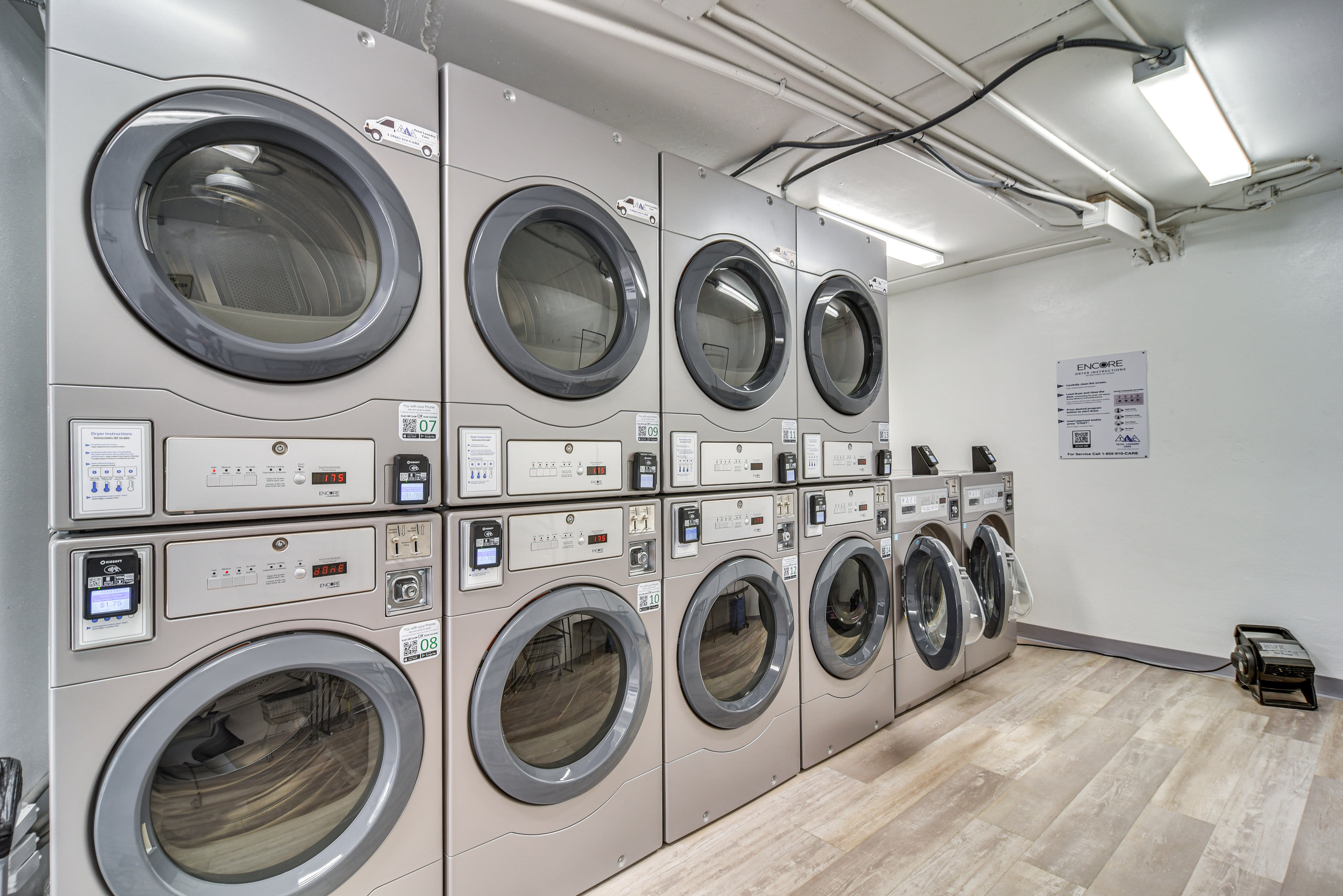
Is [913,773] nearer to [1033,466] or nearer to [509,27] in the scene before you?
[1033,466]

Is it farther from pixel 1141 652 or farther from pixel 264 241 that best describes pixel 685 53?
pixel 1141 652

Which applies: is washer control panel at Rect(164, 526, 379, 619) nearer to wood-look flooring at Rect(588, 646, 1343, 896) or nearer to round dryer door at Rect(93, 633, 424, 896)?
round dryer door at Rect(93, 633, 424, 896)

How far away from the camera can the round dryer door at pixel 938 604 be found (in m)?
2.40

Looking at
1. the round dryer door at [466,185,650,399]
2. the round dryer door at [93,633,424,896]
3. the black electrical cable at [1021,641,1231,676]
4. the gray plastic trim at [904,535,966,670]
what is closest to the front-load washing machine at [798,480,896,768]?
the gray plastic trim at [904,535,966,670]

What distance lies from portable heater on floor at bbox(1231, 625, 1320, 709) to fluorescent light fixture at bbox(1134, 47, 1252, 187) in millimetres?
2301

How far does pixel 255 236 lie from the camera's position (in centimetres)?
114

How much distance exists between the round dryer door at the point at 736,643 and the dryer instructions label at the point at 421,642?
766 mm

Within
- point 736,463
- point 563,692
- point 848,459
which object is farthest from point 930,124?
point 563,692

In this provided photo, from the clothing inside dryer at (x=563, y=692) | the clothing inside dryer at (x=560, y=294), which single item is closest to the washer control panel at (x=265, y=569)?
the clothing inside dryer at (x=563, y=692)

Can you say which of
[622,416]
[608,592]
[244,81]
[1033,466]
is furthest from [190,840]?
[1033,466]

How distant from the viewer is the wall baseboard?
9.41 ft

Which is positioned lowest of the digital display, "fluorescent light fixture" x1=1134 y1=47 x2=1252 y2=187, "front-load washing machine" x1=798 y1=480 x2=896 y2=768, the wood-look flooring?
the wood-look flooring

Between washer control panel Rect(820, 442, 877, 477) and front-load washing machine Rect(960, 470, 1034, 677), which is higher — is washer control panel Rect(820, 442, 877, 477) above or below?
above

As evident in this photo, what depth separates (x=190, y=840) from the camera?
108 cm
